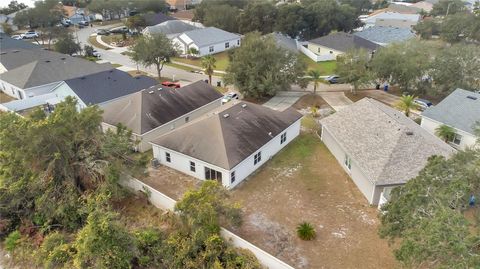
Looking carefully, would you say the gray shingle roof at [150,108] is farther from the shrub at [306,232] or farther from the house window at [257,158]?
the shrub at [306,232]

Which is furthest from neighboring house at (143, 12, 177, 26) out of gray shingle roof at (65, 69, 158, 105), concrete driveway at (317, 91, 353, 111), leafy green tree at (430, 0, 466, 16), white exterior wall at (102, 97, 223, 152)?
leafy green tree at (430, 0, 466, 16)

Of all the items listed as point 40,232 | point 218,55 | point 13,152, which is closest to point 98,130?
point 13,152

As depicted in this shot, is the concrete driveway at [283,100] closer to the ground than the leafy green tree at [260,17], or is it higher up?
closer to the ground

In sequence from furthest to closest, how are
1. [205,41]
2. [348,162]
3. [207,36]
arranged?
[207,36], [205,41], [348,162]

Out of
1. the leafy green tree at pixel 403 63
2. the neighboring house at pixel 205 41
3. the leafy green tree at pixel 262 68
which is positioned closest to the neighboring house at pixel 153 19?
the neighboring house at pixel 205 41

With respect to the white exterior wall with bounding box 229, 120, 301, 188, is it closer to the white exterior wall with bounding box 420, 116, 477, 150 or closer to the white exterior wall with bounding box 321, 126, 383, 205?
the white exterior wall with bounding box 321, 126, 383, 205

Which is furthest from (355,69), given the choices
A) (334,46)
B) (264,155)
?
(334,46)

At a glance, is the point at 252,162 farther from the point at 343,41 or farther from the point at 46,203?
the point at 343,41

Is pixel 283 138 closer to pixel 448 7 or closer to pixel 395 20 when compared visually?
pixel 395 20
